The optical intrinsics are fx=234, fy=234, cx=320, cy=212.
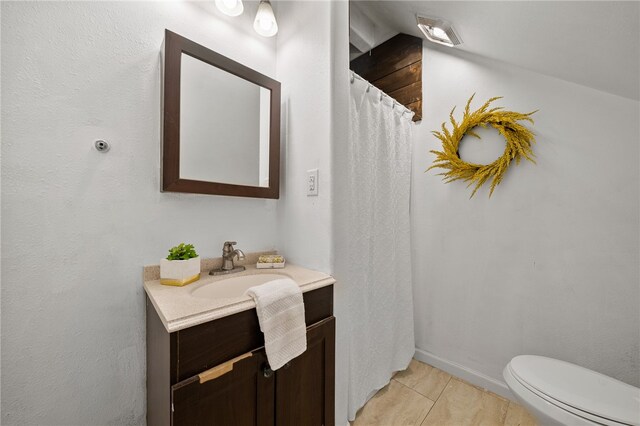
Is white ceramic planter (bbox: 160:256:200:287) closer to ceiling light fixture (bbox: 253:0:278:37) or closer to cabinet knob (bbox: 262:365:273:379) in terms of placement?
cabinet knob (bbox: 262:365:273:379)

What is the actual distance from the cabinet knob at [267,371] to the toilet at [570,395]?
1.02 metres

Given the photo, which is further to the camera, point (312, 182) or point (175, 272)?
point (312, 182)

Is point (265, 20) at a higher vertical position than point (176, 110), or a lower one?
higher

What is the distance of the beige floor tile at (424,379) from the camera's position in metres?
1.44

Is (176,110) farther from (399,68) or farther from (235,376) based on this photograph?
(399,68)

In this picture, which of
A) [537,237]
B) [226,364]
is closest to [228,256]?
[226,364]

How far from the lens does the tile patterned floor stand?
4.02ft

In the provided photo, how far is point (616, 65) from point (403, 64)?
117cm

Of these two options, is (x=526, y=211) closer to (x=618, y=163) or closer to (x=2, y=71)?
(x=618, y=163)

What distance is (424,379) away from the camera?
1.54 meters

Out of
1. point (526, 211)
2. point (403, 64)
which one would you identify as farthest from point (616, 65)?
point (403, 64)

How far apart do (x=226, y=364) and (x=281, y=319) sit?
0.20m

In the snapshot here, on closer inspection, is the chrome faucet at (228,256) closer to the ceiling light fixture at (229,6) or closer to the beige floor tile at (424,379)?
the ceiling light fixture at (229,6)

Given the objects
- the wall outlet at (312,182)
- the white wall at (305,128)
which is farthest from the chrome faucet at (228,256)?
the wall outlet at (312,182)
